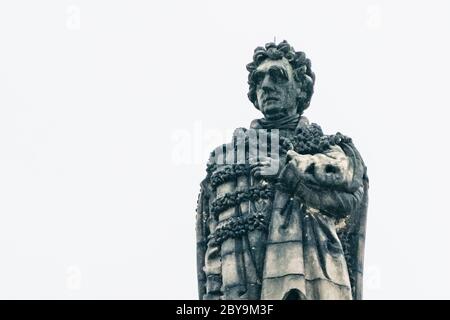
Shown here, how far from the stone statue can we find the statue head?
18mm

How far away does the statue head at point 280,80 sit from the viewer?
45219 mm

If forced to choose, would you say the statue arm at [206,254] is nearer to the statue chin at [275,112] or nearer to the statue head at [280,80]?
the statue chin at [275,112]

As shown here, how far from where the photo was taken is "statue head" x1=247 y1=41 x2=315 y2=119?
45.2 meters

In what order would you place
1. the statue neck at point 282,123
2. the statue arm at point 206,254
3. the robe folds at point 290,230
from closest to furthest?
1. the robe folds at point 290,230
2. the statue arm at point 206,254
3. the statue neck at point 282,123

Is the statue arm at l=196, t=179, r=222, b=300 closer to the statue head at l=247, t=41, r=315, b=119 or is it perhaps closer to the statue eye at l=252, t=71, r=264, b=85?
the statue head at l=247, t=41, r=315, b=119

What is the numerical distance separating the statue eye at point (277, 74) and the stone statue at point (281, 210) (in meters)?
0.02

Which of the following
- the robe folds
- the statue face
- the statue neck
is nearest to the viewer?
the robe folds

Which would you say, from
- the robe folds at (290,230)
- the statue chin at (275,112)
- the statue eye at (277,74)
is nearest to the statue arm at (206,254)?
the robe folds at (290,230)

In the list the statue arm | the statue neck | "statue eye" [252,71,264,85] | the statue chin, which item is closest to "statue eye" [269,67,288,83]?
"statue eye" [252,71,264,85]

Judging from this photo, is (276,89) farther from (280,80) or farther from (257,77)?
(257,77)

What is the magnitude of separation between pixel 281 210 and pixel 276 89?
2.92 meters
